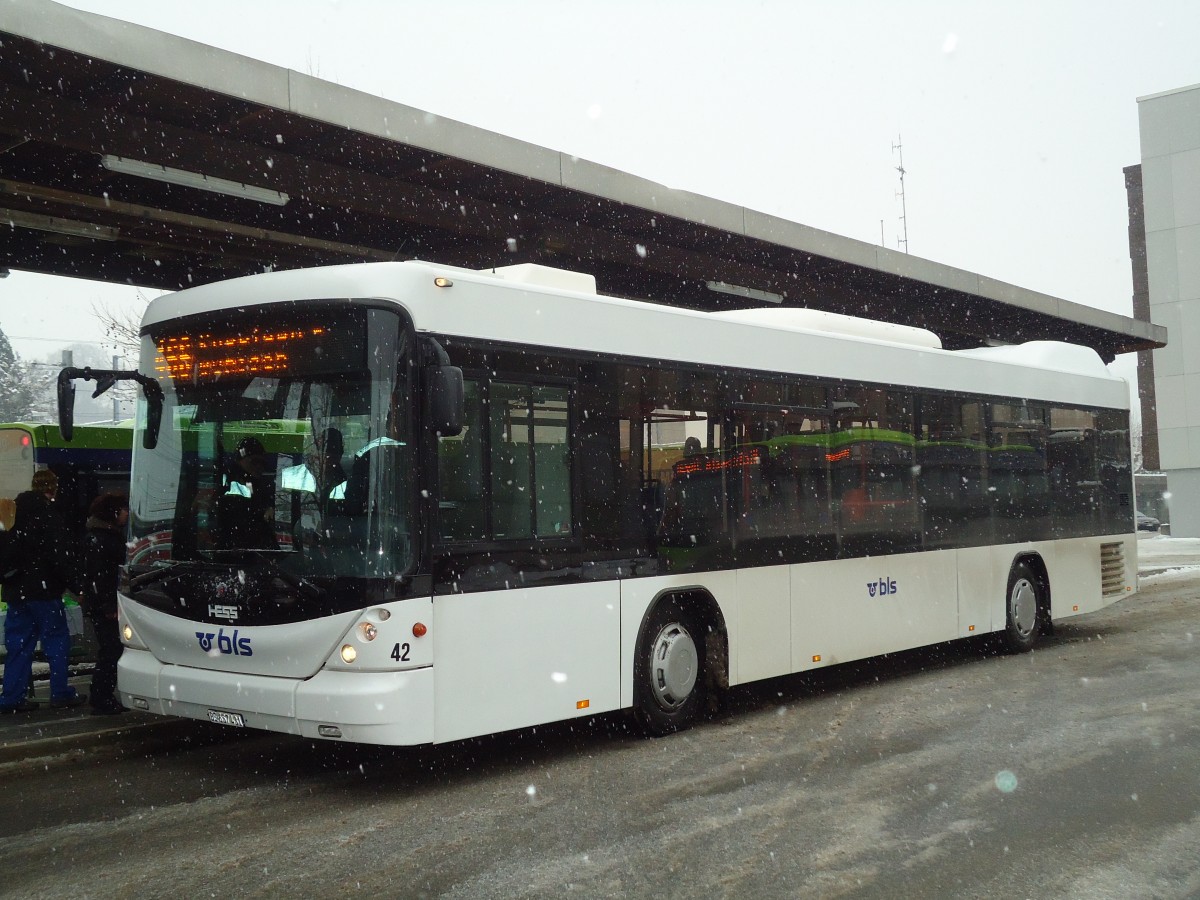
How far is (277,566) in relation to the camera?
704cm

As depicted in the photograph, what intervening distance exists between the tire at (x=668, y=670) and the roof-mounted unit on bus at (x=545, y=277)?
234 cm

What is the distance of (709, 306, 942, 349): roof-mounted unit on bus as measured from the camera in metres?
10.3

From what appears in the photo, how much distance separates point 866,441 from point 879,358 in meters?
0.91

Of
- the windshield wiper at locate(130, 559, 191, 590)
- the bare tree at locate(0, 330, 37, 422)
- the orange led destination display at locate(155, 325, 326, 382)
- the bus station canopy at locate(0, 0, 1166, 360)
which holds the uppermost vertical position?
the bare tree at locate(0, 330, 37, 422)

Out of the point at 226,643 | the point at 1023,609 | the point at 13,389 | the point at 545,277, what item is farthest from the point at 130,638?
the point at 13,389

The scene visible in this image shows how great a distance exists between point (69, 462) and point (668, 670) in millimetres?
8000

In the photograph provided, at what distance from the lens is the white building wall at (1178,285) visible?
145ft

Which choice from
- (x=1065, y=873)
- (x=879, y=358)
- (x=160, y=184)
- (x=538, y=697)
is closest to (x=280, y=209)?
(x=160, y=184)

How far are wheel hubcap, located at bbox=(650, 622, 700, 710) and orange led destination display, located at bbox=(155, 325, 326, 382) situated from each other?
3264 mm

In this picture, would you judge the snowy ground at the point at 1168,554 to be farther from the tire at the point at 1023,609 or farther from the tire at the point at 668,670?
the tire at the point at 668,670

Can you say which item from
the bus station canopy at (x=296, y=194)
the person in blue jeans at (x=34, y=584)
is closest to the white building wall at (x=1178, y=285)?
the bus station canopy at (x=296, y=194)

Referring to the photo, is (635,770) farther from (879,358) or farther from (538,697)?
(879,358)

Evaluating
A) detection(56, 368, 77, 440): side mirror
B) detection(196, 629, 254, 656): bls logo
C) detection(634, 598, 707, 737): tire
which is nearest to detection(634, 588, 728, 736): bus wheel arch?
detection(634, 598, 707, 737): tire

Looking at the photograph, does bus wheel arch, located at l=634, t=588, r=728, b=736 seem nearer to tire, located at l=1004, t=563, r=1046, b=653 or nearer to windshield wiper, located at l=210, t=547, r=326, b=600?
windshield wiper, located at l=210, t=547, r=326, b=600
